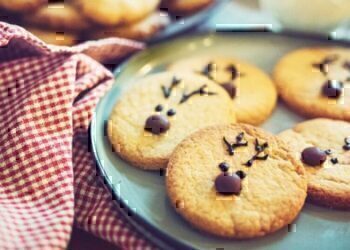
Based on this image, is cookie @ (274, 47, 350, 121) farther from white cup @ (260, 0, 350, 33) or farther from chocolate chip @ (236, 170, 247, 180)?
chocolate chip @ (236, 170, 247, 180)

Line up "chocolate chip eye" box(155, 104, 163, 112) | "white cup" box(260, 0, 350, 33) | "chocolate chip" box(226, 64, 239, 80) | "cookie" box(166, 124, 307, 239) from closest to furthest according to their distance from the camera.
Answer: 1. "cookie" box(166, 124, 307, 239)
2. "chocolate chip eye" box(155, 104, 163, 112)
3. "chocolate chip" box(226, 64, 239, 80)
4. "white cup" box(260, 0, 350, 33)

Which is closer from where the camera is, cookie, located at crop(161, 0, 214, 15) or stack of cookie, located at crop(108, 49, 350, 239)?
stack of cookie, located at crop(108, 49, 350, 239)

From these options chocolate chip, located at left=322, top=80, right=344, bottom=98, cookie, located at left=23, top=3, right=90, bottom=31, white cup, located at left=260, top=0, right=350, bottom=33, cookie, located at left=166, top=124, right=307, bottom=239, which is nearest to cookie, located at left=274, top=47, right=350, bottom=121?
chocolate chip, located at left=322, top=80, right=344, bottom=98

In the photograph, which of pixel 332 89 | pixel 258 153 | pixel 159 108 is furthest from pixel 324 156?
pixel 159 108

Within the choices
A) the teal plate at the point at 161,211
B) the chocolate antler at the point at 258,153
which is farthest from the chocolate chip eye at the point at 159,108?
the chocolate antler at the point at 258,153

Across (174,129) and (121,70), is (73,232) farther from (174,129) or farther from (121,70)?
(121,70)
